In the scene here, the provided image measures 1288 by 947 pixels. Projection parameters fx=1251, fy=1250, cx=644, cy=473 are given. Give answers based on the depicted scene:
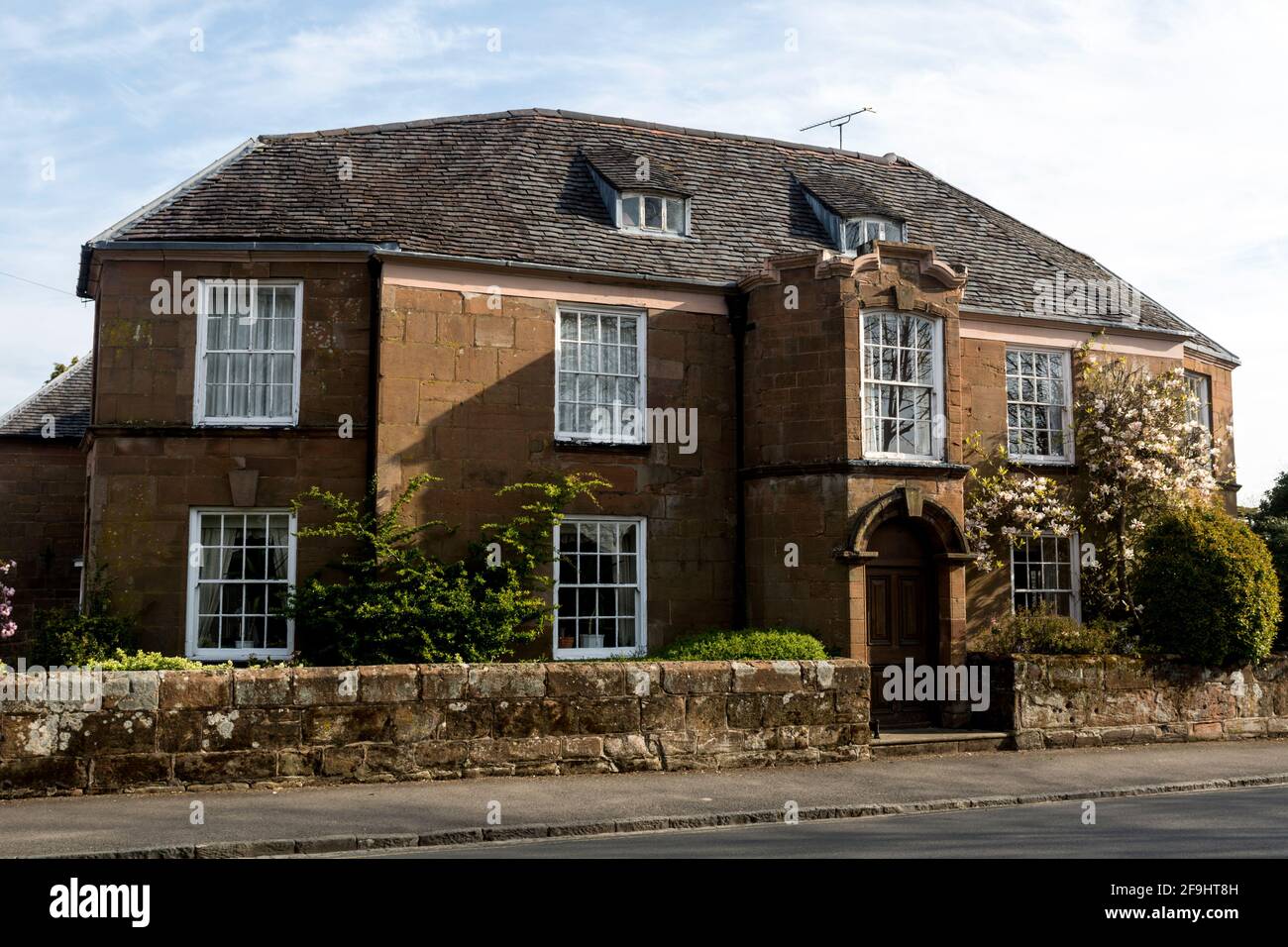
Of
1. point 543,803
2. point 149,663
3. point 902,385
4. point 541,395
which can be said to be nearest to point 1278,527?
point 902,385

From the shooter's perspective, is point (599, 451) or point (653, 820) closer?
point (653, 820)

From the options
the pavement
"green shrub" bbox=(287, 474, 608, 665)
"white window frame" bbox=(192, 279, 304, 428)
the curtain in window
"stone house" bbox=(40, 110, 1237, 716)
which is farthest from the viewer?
the curtain in window

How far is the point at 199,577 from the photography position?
1602 centimetres

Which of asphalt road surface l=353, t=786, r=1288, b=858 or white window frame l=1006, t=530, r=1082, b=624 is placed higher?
white window frame l=1006, t=530, r=1082, b=624

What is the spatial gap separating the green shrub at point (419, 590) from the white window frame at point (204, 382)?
1.10m

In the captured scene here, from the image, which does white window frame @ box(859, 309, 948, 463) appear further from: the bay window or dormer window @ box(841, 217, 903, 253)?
dormer window @ box(841, 217, 903, 253)

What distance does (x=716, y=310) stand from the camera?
703 inches

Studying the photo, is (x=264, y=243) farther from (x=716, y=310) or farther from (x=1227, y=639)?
(x=1227, y=639)

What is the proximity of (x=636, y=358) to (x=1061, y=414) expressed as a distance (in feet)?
23.2

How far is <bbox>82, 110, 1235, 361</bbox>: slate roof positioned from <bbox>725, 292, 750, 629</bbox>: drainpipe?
66 cm

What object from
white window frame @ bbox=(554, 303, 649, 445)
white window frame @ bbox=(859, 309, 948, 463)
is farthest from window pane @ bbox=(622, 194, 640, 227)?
white window frame @ bbox=(859, 309, 948, 463)

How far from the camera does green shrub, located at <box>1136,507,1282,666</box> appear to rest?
16.9 m
